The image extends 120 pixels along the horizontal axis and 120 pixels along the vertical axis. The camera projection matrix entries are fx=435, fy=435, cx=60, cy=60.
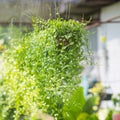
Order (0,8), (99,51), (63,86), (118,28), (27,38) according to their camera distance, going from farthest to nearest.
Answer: (99,51) < (118,28) < (0,8) < (27,38) < (63,86)

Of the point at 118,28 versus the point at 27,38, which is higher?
the point at 118,28

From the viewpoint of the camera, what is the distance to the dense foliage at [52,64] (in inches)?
70.6

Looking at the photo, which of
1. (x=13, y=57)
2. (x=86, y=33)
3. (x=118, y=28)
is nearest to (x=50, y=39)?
(x=86, y=33)

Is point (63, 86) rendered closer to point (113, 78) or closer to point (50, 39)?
point (50, 39)

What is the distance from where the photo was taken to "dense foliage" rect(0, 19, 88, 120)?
1.79 metres

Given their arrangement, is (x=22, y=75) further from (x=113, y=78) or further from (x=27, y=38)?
(x=113, y=78)

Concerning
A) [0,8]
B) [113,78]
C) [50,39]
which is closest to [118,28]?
[113,78]

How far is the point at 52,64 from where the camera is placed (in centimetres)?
181

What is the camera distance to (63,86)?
5.84 ft

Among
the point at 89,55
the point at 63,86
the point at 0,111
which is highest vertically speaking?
the point at 89,55

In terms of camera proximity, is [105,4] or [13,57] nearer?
[13,57]

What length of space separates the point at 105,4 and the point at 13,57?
3.22m

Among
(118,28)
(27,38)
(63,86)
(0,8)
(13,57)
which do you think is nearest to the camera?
(63,86)

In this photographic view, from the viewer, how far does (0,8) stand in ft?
12.6
